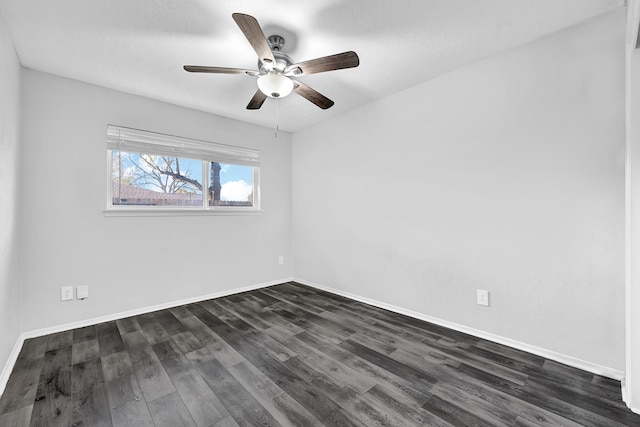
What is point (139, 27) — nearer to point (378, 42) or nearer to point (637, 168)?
point (378, 42)

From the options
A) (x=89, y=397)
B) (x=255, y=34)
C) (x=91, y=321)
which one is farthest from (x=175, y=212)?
(x=255, y=34)

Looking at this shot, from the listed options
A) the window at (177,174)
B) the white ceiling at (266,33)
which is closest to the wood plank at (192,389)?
the window at (177,174)

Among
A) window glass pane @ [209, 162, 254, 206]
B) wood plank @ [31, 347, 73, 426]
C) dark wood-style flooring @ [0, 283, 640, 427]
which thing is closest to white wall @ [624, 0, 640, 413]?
dark wood-style flooring @ [0, 283, 640, 427]

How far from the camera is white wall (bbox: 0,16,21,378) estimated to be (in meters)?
1.78

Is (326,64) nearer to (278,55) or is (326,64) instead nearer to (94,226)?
(278,55)

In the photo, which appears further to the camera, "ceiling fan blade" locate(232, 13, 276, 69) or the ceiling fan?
the ceiling fan

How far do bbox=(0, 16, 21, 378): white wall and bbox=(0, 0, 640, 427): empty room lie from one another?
3 cm

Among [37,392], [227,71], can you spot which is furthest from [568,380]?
[37,392]

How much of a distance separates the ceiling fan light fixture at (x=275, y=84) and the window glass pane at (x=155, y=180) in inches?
69.5

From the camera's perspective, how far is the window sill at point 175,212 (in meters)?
2.81

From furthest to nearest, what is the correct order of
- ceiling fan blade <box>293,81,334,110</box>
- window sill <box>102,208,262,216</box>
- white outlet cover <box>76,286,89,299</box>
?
window sill <box>102,208,262,216</box>, white outlet cover <box>76,286,89,299</box>, ceiling fan blade <box>293,81,334,110</box>

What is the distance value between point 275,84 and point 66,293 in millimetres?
2633

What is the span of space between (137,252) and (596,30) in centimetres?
419

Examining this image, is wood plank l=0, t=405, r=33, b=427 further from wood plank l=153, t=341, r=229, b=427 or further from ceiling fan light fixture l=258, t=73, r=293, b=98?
ceiling fan light fixture l=258, t=73, r=293, b=98
